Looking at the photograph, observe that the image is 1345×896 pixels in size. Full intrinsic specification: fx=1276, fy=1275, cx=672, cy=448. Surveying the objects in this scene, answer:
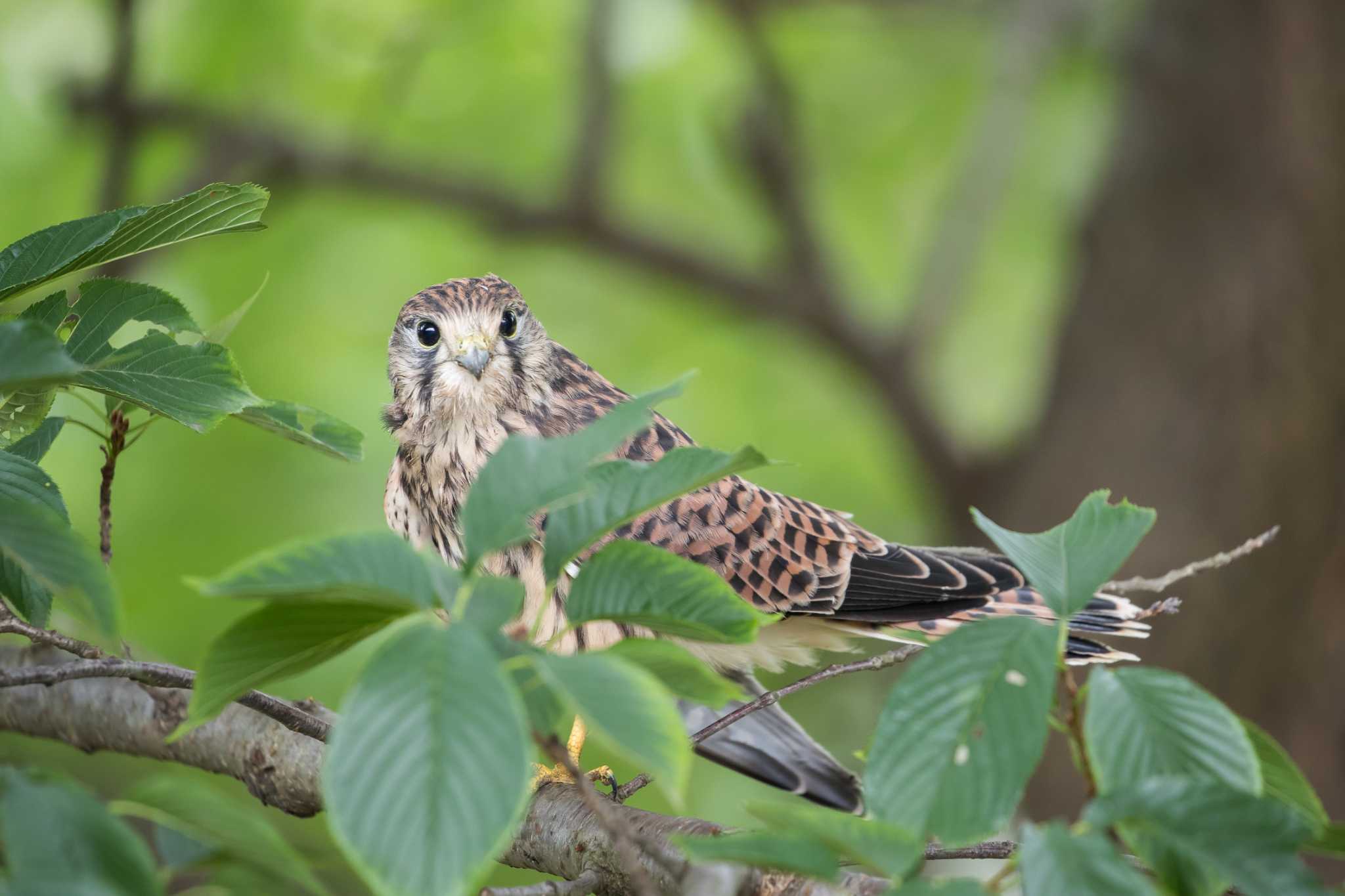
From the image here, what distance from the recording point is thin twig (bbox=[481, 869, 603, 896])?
1.43 meters

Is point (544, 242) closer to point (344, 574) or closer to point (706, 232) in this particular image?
point (706, 232)

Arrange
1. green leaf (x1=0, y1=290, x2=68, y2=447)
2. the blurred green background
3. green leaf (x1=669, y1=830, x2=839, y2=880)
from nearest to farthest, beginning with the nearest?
green leaf (x1=669, y1=830, x2=839, y2=880)
green leaf (x1=0, y1=290, x2=68, y2=447)
the blurred green background

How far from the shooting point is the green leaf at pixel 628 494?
1221mm

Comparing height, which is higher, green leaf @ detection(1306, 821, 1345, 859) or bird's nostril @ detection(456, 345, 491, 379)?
bird's nostril @ detection(456, 345, 491, 379)

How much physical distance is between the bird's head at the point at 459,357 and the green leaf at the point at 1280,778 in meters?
1.87

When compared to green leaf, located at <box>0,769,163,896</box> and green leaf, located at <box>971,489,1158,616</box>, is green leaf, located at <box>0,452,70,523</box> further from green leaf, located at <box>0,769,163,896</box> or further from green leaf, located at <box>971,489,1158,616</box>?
green leaf, located at <box>971,489,1158,616</box>

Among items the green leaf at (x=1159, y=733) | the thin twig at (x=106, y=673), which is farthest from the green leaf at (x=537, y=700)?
the thin twig at (x=106, y=673)

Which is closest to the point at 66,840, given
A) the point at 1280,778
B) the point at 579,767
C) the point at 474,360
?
the point at 1280,778

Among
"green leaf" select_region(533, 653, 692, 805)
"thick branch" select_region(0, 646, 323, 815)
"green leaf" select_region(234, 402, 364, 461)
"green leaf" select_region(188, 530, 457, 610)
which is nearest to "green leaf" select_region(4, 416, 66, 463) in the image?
"green leaf" select_region(234, 402, 364, 461)

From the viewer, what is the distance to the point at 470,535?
3.67 ft

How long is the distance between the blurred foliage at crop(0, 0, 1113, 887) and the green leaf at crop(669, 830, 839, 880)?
3554 millimetres

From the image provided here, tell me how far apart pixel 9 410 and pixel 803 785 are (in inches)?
78.6

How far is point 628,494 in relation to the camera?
1.24 metres

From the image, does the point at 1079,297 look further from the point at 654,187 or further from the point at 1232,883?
the point at 1232,883
